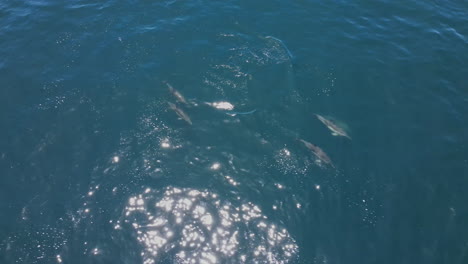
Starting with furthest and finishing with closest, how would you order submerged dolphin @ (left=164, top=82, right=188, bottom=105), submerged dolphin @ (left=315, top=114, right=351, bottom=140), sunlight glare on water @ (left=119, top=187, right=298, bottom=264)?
submerged dolphin @ (left=164, top=82, right=188, bottom=105), submerged dolphin @ (left=315, top=114, right=351, bottom=140), sunlight glare on water @ (left=119, top=187, right=298, bottom=264)

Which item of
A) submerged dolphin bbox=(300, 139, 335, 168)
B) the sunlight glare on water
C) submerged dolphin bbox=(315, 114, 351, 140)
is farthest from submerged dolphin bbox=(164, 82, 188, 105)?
submerged dolphin bbox=(315, 114, 351, 140)

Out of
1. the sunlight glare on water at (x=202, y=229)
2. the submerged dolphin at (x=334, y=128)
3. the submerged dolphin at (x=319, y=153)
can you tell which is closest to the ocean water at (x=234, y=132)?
the sunlight glare on water at (x=202, y=229)

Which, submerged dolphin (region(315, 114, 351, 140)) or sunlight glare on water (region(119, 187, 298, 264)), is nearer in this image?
sunlight glare on water (region(119, 187, 298, 264))

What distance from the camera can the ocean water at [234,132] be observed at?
86.2 ft

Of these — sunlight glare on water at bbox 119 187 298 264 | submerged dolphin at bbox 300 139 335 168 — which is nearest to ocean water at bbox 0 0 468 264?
sunlight glare on water at bbox 119 187 298 264

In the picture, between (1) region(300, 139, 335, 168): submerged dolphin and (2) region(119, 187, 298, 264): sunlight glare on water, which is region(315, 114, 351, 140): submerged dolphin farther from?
(2) region(119, 187, 298, 264): sunlight glare on water

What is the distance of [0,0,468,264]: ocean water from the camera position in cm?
2627

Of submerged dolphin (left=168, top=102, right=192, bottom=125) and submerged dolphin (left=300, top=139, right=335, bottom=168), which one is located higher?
submerged dolphin (left=168, top=102, right=192, bottom=125)

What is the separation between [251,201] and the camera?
28250 millimetres

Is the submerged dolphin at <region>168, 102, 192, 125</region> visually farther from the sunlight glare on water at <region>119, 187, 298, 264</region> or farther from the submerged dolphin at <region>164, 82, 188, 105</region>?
the sunlight glare on water at <region>119, 187, 298, 264</region>

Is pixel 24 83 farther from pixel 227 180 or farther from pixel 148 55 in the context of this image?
pixel 227 180

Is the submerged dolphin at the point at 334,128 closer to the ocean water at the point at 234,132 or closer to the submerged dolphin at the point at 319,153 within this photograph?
the ocean water at the point at 234,132

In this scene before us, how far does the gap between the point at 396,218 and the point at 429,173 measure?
260 inches

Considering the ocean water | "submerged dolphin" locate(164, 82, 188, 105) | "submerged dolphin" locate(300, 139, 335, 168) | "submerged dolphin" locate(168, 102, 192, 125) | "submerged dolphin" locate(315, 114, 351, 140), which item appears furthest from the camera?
"submerged dolphin" locate(164, 82, 188, 105)
